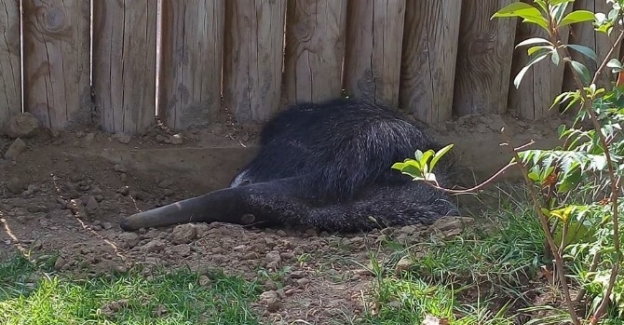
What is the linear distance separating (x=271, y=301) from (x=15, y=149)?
1.95m

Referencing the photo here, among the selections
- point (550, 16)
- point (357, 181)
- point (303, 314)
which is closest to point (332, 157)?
point (357, 181)

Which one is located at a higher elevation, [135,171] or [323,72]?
[323,72]

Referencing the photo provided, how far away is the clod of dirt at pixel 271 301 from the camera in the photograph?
3.26m

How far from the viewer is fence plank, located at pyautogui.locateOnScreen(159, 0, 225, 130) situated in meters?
4.72

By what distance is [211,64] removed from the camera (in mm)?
4820

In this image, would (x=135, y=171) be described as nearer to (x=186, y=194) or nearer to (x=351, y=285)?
A: (x=186, y=194)

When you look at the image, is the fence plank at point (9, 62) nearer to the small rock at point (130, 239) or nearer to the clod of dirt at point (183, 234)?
the small rock at point (130, 239)

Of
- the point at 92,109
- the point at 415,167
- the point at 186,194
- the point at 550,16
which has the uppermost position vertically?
the point at 550,16

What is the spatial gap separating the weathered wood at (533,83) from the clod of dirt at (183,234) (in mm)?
2181

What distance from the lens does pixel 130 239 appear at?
156 inches

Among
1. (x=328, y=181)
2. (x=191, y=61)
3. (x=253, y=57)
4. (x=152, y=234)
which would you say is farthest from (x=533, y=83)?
(x=152, y=234)

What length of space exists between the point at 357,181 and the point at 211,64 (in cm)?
101

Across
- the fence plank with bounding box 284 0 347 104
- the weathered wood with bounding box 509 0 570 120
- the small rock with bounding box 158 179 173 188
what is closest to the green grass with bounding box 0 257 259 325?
the small rock with bounding box 158 179 173 188

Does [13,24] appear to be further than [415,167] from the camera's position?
Yes
